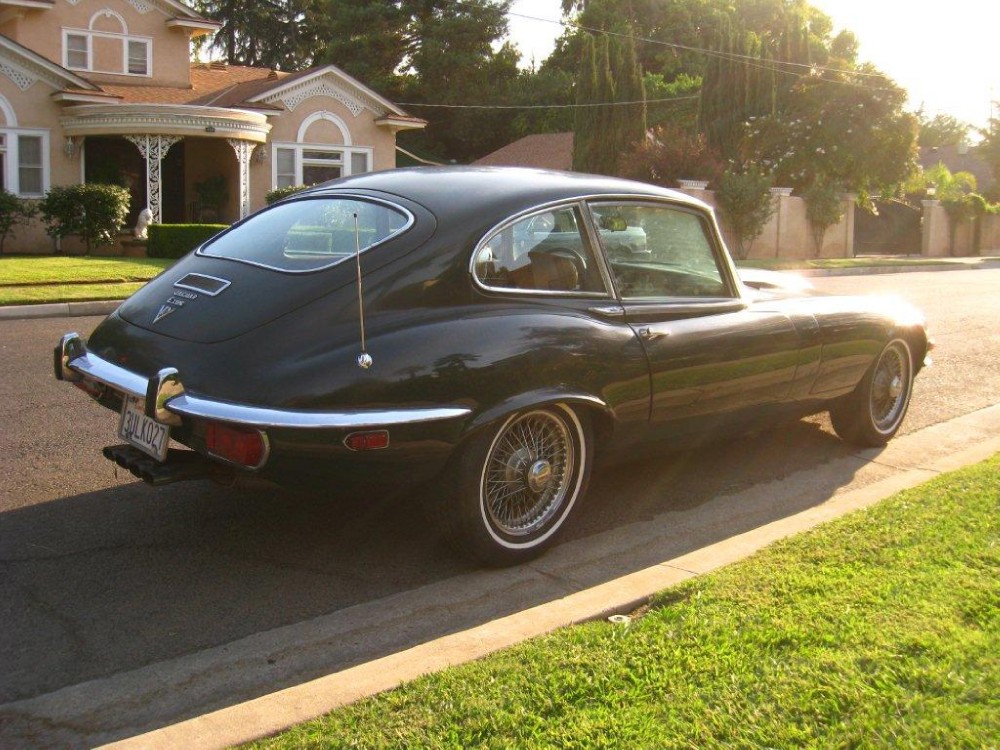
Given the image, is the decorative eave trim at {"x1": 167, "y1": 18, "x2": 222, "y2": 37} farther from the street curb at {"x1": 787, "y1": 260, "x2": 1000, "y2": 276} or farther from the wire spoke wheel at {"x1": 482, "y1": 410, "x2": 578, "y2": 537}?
the wire spoke wheel at {"x1": 482, "y1": 410, "x2": 578, "y2": 537}

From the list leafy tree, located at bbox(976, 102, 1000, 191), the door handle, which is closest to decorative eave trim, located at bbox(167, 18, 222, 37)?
the door handle

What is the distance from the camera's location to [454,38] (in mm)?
50562

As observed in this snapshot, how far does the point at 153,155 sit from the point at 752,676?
23.8m

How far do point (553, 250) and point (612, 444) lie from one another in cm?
89

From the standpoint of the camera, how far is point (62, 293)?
13570 millimetres

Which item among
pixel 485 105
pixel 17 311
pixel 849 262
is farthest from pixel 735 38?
pixel 17 311

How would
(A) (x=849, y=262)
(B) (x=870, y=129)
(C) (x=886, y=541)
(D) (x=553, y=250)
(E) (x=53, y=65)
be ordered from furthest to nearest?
(B) (x=870, y=129)
(A) (x=849, y=262)
(E) (x=53, y=65)
(D) (x=553, y=250)
(C) (x=886, y=541)

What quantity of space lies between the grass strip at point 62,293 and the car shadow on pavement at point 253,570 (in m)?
8.49

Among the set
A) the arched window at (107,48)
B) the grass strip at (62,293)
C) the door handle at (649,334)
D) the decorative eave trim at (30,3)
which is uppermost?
the decorative eave trim at (30,3)

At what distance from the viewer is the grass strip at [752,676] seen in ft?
9.52

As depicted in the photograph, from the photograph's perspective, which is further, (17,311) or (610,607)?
(17,311)

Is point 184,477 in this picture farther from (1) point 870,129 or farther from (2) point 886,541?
(1) point 870,129

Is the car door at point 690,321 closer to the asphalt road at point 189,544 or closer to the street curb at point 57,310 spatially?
the asphalt road at point 189,544

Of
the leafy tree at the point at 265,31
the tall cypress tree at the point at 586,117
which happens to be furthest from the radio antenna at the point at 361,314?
the leafy tree at the point at 265,31
